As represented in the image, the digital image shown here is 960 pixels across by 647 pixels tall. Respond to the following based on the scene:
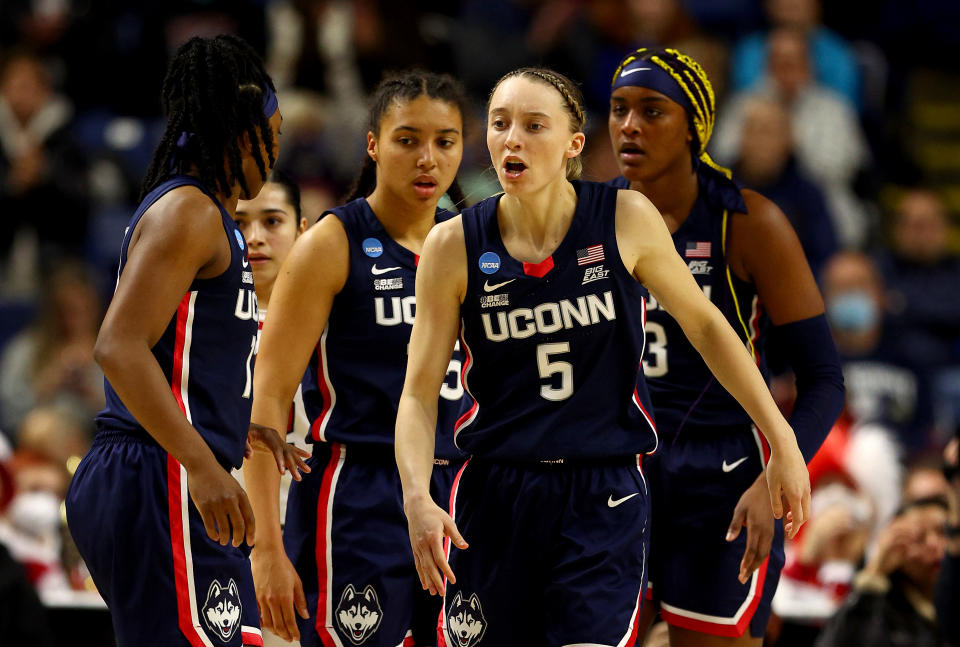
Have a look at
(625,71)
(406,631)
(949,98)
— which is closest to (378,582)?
(406,631)

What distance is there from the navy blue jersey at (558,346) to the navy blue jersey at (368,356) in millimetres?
576

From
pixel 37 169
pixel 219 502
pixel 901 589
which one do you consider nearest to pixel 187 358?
pixel 219 502

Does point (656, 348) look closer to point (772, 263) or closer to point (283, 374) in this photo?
point (772, 263)

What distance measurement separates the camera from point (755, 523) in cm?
393

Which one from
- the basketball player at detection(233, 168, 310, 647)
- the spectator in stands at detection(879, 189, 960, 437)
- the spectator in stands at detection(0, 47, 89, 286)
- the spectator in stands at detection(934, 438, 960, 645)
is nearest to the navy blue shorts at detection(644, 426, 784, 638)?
the basketball player at detection(233, 168, 310, 647)

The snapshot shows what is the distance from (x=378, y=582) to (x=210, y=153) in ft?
4.40

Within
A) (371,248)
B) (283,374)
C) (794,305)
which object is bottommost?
(283,374)

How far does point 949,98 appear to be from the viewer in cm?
1227

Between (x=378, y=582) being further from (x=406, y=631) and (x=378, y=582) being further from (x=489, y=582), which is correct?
(x=489, y=582)

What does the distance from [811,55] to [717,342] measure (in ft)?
25.5

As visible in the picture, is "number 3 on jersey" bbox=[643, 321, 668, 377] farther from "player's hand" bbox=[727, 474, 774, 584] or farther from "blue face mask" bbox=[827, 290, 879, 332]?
"blue face mask" bbox=[827, 290, 879, 332]

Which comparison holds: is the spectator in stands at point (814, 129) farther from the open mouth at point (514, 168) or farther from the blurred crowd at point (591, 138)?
the open mouth at point (514, 168)

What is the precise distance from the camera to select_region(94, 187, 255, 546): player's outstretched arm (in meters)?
3.31

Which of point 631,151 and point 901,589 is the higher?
point 631,151
